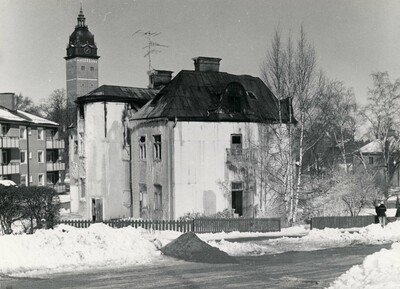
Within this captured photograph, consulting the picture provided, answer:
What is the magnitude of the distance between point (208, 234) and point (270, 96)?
15.9m

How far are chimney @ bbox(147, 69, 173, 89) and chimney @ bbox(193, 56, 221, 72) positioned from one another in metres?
4.70

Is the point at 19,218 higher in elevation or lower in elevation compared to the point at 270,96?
lower

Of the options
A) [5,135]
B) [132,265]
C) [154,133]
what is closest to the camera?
[132,265]

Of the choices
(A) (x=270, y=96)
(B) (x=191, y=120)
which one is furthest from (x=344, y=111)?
(B) (x=191, y=120)

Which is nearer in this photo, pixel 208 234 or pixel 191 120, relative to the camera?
pixel 208 234

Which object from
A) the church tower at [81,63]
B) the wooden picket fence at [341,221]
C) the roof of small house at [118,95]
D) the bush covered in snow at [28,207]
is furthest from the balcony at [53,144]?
the church tower at [81,63]

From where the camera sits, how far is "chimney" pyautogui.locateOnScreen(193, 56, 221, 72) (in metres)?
41.6

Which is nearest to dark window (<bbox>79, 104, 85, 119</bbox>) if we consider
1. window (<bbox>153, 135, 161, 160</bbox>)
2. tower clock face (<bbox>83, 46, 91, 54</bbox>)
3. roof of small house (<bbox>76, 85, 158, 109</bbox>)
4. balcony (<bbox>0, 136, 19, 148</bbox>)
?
roof of small house (<bbox>76, 85, 158, 109</bbox>)

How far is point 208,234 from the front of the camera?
28.9 m

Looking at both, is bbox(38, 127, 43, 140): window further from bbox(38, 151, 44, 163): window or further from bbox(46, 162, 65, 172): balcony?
bbox(46, 162, 65, 172): balcony

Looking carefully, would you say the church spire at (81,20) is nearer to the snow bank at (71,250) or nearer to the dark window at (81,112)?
the dark window at (81,112)

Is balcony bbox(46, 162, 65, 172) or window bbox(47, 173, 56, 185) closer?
balcony bbox(46, 162, 65, 172)

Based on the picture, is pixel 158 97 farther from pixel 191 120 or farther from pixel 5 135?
pixel 5 135

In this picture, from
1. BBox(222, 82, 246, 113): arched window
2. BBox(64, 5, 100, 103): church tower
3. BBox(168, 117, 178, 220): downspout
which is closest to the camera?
BBox(168, 117, 178, 220): downspout
